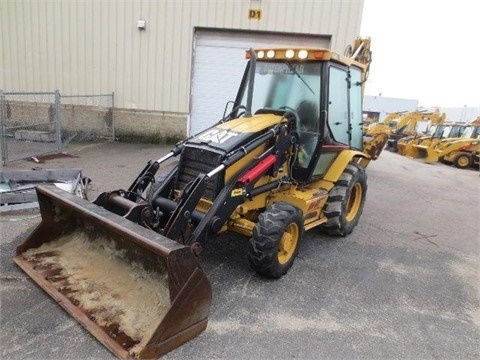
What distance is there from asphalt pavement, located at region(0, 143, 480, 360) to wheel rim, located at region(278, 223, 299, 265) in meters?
0.24

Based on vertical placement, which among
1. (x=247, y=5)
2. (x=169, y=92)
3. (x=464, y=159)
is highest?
(x=247, y=5)

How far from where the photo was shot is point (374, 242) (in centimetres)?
546

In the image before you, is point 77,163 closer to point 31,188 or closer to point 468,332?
point 31,188

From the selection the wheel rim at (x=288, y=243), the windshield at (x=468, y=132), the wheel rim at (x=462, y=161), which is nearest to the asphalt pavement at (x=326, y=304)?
the wheel rim at (x=288, y=243)

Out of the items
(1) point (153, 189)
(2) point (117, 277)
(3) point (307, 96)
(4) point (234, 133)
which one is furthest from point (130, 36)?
(2) point (117, 277)

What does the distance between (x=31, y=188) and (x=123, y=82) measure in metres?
7.21

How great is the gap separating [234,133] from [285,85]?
1191 millimetres

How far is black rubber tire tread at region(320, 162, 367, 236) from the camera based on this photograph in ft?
16.3

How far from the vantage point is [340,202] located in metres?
4.95

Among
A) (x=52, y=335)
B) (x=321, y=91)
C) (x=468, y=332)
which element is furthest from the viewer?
(x=321, y=91)

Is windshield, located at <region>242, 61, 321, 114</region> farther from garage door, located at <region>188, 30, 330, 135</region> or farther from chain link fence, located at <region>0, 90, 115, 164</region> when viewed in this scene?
chain link fence, located at <region>0, 90, 115, 164</region>

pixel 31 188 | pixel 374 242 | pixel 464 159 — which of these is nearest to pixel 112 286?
pixel 31 188

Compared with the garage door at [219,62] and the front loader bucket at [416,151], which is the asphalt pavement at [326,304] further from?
the front loader bucket at [416,151]

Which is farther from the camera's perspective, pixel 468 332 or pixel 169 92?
pixel 169 92
